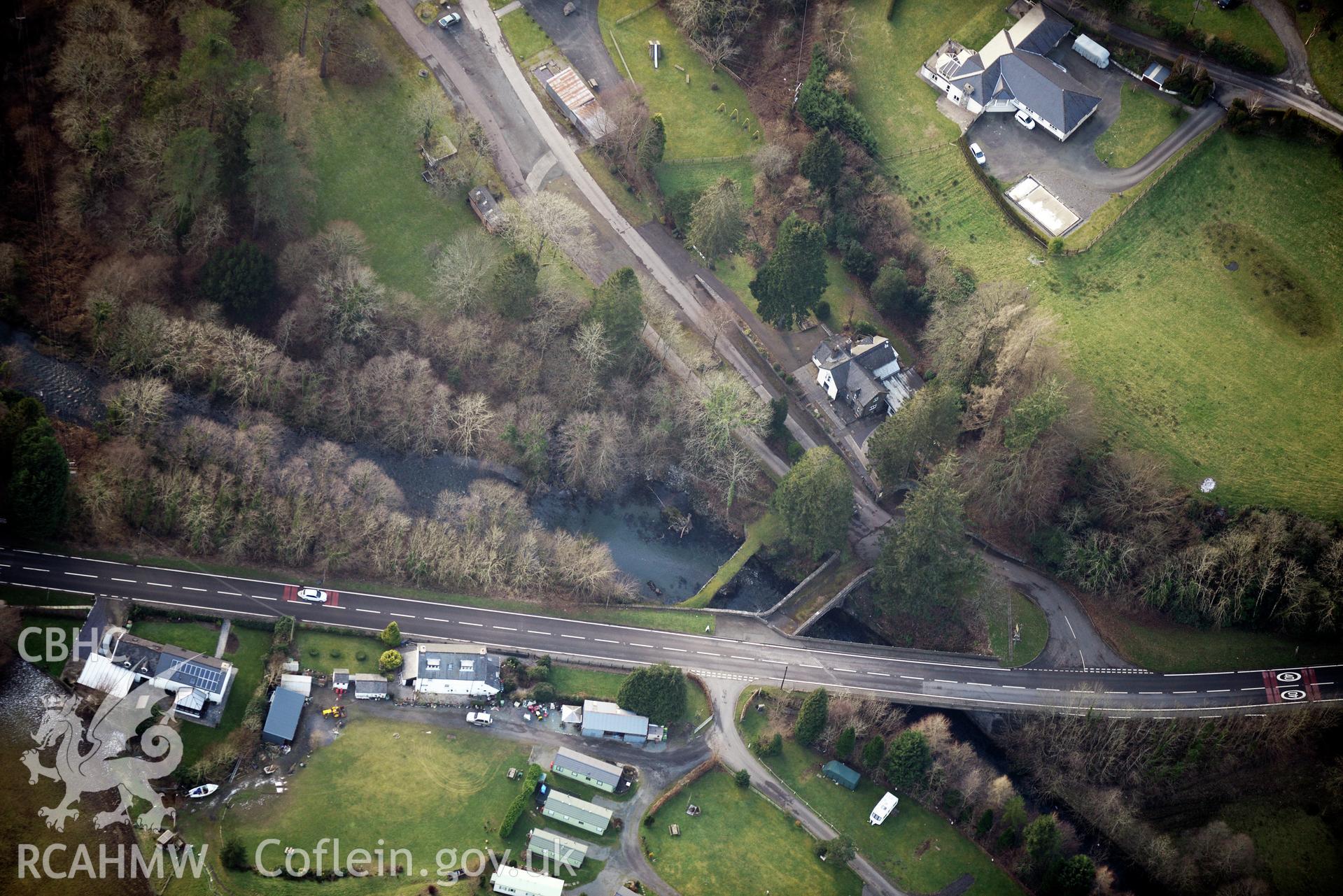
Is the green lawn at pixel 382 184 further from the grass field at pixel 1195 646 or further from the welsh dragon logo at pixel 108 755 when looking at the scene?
the grass field at pixel 1195 646

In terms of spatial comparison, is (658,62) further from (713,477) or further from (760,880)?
(760,880)

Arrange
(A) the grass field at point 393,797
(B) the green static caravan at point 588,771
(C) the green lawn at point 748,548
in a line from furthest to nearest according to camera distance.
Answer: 1. (C) the green lawn at point 748,548
2. (B) the green static caravan at point 588,771
3. (A) the grass field at point 393,797

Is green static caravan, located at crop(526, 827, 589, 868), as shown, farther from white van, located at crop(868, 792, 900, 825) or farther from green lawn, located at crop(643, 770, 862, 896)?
white van, located at crop(868, 792, 900, 825)

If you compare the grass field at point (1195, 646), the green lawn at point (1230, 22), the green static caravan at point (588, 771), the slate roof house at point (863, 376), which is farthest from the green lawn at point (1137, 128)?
the green static caravan at point (588, 771)

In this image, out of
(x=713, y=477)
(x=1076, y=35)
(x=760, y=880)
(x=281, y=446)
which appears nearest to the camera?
(x=760, y=880)

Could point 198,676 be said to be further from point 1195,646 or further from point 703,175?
point 1195,646

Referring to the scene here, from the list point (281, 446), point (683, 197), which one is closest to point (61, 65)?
point (281, 446)
